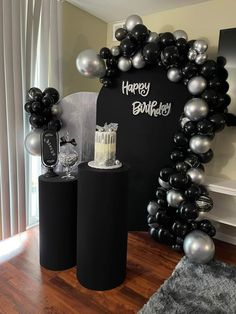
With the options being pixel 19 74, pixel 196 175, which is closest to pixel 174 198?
pixel 196 175

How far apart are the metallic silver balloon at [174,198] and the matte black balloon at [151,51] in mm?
1233

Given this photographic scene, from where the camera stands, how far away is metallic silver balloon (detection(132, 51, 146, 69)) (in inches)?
92.5

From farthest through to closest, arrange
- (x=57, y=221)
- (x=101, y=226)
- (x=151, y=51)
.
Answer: (x=151, y=51) → (x=57, y=221) → (x=101, y=226)

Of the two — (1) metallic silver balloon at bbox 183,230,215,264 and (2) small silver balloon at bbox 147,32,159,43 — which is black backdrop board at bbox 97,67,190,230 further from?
(1) metallic silver balloon at bbox 183,230,215,264

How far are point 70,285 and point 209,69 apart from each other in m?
2.07

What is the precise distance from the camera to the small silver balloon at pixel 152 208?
2480 millimetres

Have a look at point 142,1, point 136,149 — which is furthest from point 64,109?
point 142,1

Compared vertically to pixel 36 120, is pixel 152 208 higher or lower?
lower

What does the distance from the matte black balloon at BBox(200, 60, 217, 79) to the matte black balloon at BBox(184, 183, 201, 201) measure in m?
0.96

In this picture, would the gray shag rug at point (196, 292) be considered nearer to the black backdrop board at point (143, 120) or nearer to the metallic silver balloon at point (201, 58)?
the black backdrop board at point (143, 120)

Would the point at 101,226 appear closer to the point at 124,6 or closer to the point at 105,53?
the point at 105,53

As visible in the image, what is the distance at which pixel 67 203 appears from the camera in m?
1.97

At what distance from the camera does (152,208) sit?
8.19 feet

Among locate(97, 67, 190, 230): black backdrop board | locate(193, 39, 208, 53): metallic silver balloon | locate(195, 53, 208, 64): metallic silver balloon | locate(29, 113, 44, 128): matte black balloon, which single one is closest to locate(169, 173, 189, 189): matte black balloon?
locate(97, 67, 190, 230): black backdrop board
